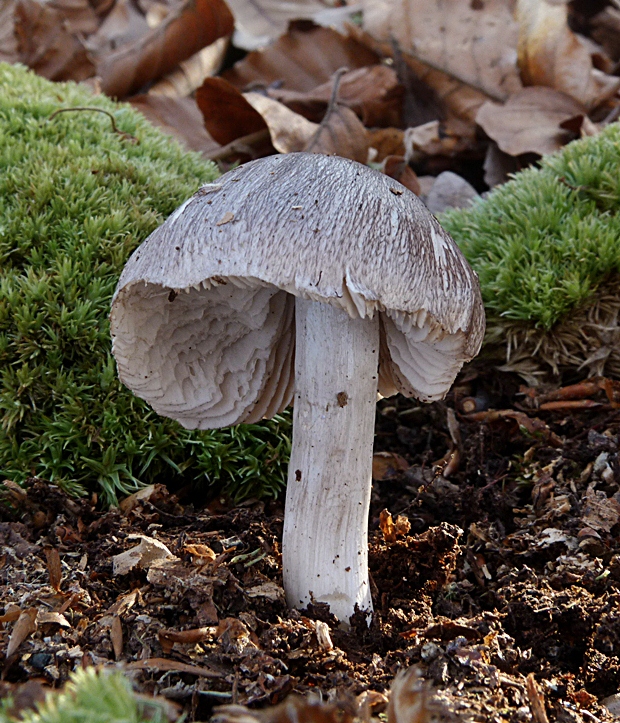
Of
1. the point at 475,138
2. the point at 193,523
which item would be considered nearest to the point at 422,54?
the point at 475,138

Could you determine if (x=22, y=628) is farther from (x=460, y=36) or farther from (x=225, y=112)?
(x=460, y=36)

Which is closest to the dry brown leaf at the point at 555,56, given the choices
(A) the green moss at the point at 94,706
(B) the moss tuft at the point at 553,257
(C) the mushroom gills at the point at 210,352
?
(B) the moss tuft at the point at 553,257

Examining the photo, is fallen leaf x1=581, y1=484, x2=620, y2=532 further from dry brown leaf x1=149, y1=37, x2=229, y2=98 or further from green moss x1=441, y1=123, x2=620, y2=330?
dry brown leaf x1=149, y1=37, x2=229, y2=98

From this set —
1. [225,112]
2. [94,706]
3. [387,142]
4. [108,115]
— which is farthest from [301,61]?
[94,706]

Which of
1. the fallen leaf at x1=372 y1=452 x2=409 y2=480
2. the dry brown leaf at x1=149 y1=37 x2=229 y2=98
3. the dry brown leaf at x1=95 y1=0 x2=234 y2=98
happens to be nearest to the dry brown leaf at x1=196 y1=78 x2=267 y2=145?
the dry brown leaf at x1=149 y1=37 x2=229 y2=98

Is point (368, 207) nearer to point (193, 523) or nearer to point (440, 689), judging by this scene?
point (440, 689)

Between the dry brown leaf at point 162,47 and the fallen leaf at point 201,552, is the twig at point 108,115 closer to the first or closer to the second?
the dry brown leaf at point 162,47

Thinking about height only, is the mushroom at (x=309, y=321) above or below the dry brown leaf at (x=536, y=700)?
above
